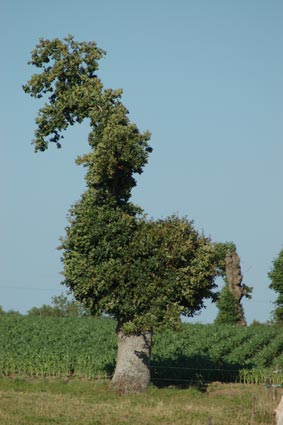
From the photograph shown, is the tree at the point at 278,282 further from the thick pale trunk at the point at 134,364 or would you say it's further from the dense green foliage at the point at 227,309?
the thick pale trunk at the point at 134,364

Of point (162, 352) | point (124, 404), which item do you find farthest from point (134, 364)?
point (162, 352)

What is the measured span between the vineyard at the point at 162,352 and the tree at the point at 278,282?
1820cm

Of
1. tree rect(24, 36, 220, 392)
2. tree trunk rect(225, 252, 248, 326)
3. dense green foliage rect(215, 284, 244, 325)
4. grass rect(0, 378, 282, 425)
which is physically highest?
tree trunk rect(225, 252, 248, 326)

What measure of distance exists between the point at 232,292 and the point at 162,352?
31753mm

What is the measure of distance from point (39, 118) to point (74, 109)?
1.49 m

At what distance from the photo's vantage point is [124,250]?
35.4m

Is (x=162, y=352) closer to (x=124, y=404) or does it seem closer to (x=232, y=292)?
(x=124, y=404)

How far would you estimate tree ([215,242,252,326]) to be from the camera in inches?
2982

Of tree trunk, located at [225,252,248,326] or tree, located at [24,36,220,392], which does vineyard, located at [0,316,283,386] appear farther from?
tree trunk, located at [225,252,248,326]

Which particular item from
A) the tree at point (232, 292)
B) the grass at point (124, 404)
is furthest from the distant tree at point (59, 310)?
the grass at point (124, 404)

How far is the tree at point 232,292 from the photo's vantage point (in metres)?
75.8

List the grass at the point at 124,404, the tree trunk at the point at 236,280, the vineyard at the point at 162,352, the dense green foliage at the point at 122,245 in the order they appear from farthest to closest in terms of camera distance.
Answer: the tree trunk at the point at 236,280
the vineyard at the point at 162,352
the dense green foliage at the point at 122,245
the grass at the point at 124,404

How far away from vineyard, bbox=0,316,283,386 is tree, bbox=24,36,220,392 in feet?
8.24

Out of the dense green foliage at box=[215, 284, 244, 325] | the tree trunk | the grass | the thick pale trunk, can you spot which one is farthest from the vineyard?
the tree trunk
